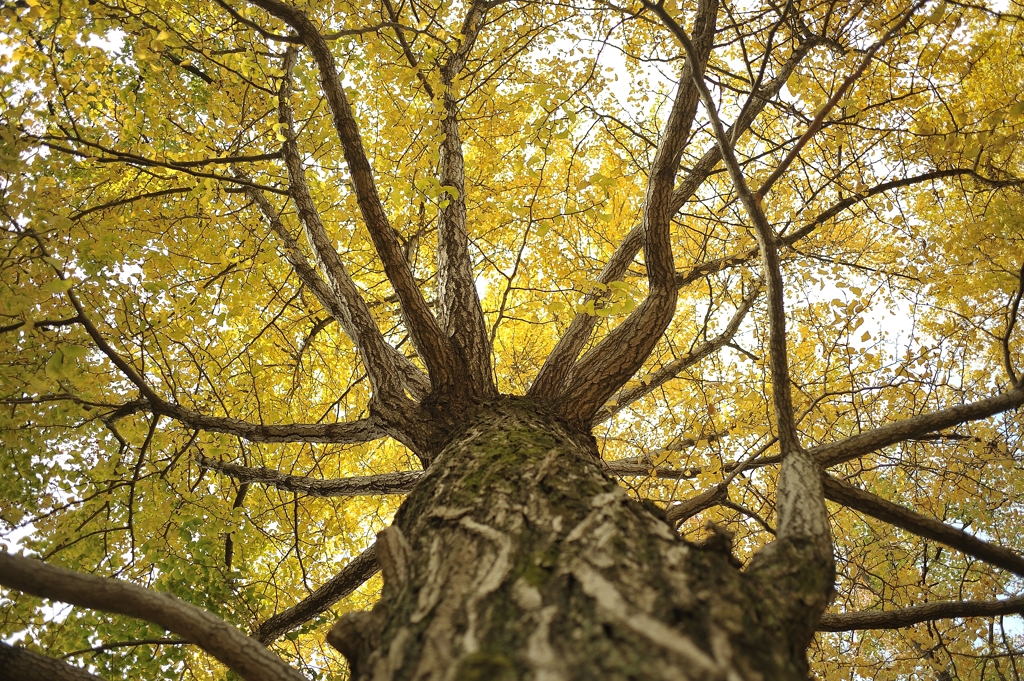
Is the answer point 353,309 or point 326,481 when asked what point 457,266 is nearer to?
point 353,309

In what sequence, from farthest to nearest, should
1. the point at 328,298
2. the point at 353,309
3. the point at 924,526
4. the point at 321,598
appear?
the point at 328,298 < the point at 353,309 < the point at 321,598 < the point at 924,526

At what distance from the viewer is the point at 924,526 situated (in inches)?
98.2

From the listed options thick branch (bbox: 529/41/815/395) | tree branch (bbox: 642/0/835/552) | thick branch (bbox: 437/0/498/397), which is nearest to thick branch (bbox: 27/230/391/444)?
thick branch (bbox: 437/0/498/397)

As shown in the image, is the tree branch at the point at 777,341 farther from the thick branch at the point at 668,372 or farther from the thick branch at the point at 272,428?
the thick branch at the point at 272,428

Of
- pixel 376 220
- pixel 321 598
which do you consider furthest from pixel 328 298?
pixel 321 598

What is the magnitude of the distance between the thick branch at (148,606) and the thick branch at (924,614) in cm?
217

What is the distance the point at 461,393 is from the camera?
3277 mm

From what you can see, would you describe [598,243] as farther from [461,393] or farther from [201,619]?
[201,619]

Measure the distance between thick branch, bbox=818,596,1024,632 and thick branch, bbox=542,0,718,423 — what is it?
1.53m

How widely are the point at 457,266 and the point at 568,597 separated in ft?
9.56

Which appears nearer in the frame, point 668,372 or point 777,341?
point 777,341

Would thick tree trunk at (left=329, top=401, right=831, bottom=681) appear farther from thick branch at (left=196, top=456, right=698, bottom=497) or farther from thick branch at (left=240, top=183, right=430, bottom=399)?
thick branch at (left=196, top=456, right=698, bottom=497)

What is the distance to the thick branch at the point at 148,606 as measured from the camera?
1483mm

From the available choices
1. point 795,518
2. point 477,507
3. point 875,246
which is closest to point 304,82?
point 477,507
